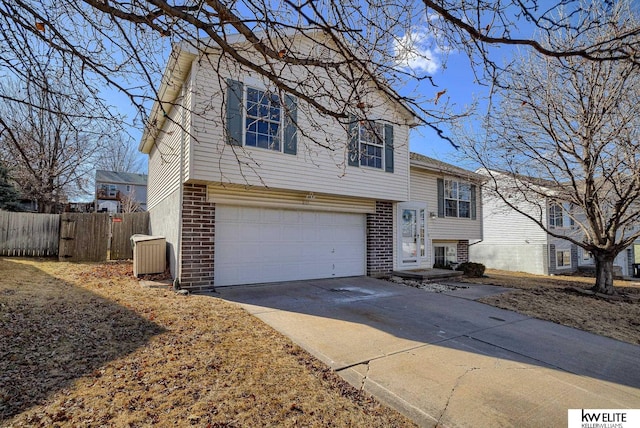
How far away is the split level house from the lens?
7.11 meters

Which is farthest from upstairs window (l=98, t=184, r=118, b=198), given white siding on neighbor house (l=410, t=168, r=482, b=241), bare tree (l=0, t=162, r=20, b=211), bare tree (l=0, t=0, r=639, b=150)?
bare tree (l=0, t=0, r=639, b=150)

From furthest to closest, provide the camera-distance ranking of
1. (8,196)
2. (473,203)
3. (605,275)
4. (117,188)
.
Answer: (117,188) → (8,196) → (473,203) → (605,275)

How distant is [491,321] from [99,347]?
6017 millimetres

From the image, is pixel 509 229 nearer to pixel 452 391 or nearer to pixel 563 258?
pixel 563 258

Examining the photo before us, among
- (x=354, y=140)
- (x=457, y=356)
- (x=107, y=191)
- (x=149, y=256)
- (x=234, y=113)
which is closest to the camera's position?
(x=457, y=356)

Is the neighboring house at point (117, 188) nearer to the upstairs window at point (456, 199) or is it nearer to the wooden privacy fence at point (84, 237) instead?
the wooden privacy fence at point (84, 237)

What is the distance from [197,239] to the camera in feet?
23.7

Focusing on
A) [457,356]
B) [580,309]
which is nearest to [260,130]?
[457,356]

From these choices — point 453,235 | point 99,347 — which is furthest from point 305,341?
point 453,235

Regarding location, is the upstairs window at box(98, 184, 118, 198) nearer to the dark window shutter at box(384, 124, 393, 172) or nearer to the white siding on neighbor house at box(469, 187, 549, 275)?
the dark window shutter at box(384, 124, 393, 172)

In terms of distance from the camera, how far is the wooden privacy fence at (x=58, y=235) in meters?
11.2

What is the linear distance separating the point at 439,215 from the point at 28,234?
15.0m

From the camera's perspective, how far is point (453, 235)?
44.4 feet

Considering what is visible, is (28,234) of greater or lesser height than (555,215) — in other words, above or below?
below
